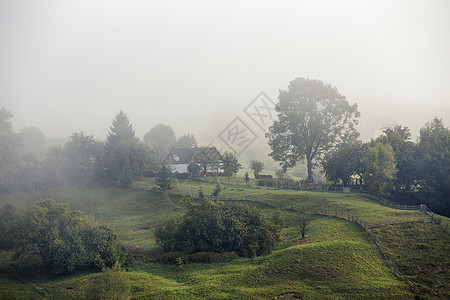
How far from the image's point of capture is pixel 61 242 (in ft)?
85.3

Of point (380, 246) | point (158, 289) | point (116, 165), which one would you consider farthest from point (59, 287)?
point (116, 165)

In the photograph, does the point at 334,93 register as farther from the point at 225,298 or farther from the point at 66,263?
the point at 66,263

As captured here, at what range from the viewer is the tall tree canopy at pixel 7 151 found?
50616mm

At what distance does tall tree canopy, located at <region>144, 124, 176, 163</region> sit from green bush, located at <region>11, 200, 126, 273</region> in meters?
70.8

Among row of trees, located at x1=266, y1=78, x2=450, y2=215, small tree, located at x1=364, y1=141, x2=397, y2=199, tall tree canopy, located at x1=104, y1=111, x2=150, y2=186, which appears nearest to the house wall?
tall tree canopy, located at x1=104, y1=111, x2=150, y2=186

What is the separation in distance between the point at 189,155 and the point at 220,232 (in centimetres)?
4239

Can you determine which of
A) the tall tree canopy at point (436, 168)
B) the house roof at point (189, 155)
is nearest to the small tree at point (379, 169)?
the tall tree canopy at point (436, 168)

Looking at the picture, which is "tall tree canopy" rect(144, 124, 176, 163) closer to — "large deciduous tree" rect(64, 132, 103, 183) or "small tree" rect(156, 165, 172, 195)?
"large deciduous tree" rect(64, 132, 103, 183)

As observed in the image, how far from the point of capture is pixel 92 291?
18750 millimetres

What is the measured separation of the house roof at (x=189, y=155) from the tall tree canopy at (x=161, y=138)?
3000 centimetres

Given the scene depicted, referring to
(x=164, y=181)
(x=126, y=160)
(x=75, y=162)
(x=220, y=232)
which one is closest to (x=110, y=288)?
(x=220, y=232)

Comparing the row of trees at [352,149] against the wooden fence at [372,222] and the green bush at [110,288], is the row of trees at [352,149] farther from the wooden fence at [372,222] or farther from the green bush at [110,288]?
the green bush at [110,288]

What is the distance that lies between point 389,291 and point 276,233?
11.0 metres

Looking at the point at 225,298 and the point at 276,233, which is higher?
the point at 276,233
